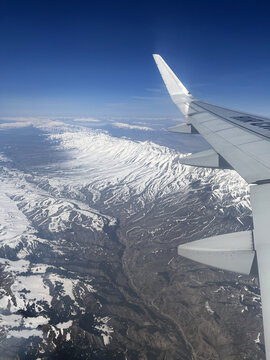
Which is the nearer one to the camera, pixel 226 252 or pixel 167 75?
pixel 226 252

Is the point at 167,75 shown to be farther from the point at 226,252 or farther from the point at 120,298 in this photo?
the point at 120,298

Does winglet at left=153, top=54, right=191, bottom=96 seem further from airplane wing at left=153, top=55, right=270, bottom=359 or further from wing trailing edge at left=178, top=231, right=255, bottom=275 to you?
wing trailing edge at left=178, top=231, right=255, bottom=275

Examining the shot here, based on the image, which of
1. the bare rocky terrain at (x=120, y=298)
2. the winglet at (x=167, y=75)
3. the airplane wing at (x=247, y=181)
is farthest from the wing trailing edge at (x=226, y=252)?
the bare rocky terrain at (x=120, y=298)

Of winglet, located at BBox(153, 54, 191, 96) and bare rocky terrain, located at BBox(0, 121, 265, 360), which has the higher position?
winglet, located at BBox(153, 54, 191, 96)

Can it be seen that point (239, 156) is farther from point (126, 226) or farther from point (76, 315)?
point (126, 226)

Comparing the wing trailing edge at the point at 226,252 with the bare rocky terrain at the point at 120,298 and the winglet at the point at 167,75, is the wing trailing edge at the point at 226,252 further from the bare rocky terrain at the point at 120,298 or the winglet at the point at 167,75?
the bare rocky terrain at the point at 120,298

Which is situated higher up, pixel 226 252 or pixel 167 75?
pixel 167 75

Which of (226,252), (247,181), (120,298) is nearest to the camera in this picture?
(226,252)

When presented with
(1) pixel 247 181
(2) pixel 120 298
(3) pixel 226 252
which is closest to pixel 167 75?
(1) pixel 247 181

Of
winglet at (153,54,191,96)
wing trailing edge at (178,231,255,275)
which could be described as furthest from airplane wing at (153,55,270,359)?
winglet at (153,54,191,96)
